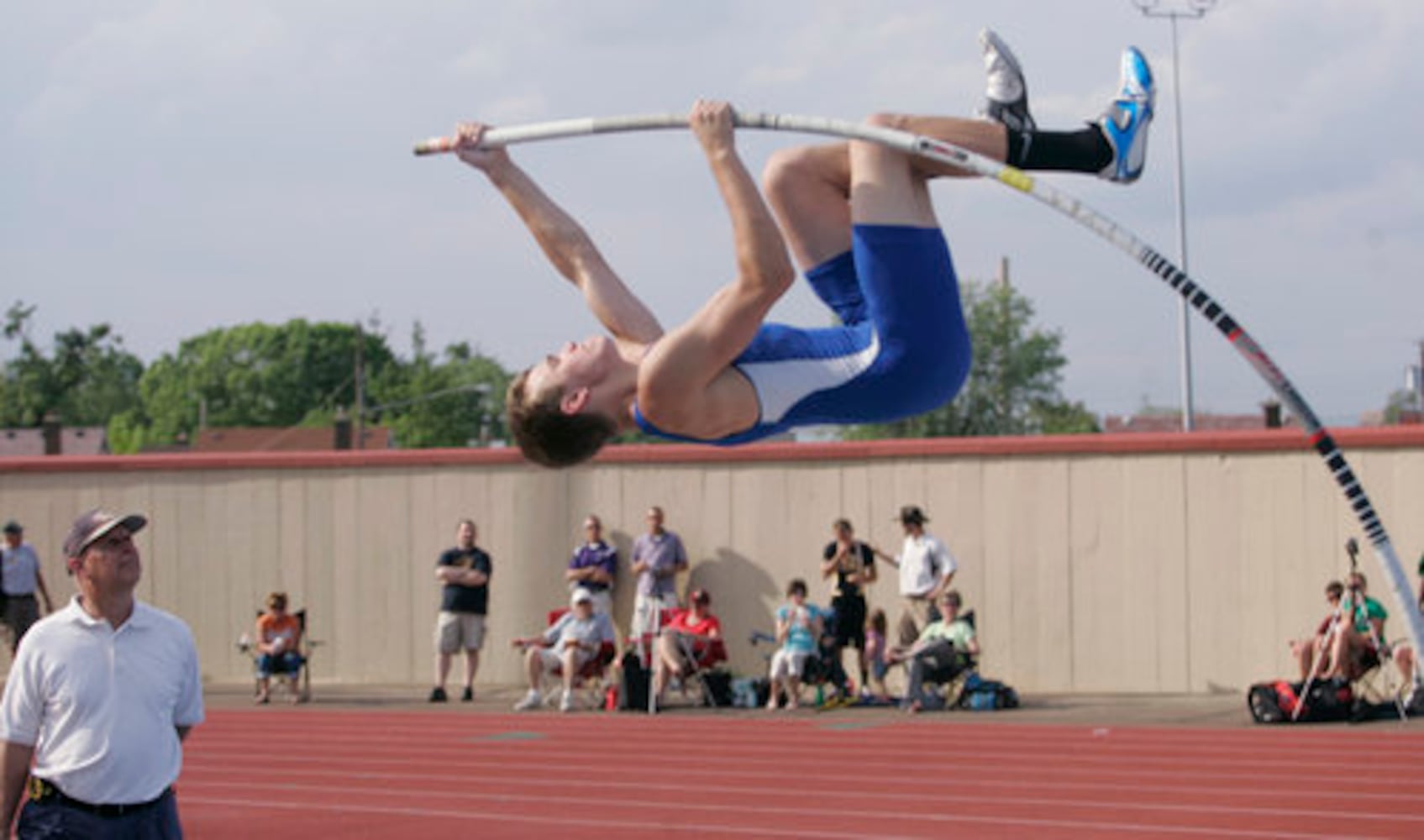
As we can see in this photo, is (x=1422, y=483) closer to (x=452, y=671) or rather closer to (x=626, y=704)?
(x=626, y=704)

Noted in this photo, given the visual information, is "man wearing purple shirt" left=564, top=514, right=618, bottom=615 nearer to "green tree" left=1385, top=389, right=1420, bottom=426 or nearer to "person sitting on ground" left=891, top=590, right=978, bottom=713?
"person sitting on ground" left=891, top=590, right=978, bottom=713

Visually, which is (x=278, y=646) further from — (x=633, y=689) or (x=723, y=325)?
(x=723, y=325)

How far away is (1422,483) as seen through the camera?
13.8m

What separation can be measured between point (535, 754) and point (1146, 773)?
368 cm

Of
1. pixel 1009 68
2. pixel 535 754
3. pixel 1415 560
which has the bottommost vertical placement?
pixel 535 754

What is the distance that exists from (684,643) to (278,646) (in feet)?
11.7

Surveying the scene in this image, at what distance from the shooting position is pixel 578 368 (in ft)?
16.1

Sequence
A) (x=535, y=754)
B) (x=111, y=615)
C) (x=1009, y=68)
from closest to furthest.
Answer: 1. (x=1009, y=68)
2. (x=111, y=615)
3. (x=535, y=754)

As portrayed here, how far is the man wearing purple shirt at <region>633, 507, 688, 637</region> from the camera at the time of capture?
14.7 metres

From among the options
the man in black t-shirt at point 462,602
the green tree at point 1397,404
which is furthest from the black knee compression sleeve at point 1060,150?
the green tree at point 1397,404

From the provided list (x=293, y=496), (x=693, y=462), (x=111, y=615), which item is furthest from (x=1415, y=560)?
(x=111, y=615)

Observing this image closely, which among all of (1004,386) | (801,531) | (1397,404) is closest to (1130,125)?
(801,531)

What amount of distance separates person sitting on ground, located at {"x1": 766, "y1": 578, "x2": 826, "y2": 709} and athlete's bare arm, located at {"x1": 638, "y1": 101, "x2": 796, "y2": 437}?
8854mm

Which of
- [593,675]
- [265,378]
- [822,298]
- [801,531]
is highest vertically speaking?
[265,378]
